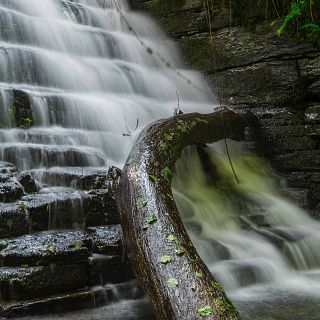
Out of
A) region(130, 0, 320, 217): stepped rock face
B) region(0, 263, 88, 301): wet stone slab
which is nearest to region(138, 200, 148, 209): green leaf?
region(0, 263, 88, 301): wet stone slab

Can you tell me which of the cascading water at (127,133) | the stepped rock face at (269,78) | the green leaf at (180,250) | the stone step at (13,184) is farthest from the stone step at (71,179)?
the stepped rock face at (269,78)

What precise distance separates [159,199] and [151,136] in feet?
3.88

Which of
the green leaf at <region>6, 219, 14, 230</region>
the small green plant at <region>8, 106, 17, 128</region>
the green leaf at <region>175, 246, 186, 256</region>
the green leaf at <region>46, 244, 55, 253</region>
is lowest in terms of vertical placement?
the green leaf at <region>46, 244, 55, 253</region>

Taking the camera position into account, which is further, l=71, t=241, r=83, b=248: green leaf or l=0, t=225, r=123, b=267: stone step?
l=71, t=241, r=83, b=248: green leaf

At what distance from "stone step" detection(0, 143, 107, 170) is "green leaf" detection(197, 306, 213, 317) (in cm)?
333

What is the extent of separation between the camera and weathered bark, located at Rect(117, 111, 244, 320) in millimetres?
2672

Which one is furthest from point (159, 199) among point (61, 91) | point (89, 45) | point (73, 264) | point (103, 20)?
point (103, 20)

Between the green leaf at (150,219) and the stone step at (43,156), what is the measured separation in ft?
7.73

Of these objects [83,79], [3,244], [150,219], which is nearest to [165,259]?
[150,219]

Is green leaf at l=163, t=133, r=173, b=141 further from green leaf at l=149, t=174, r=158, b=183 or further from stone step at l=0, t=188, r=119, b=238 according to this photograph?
green leaf at l=149, t=174, r=158, b=183

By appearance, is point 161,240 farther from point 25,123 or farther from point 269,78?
point 269,78

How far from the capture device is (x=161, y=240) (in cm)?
321

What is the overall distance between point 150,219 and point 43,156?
2.45 metres

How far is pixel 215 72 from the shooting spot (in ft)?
29.5
